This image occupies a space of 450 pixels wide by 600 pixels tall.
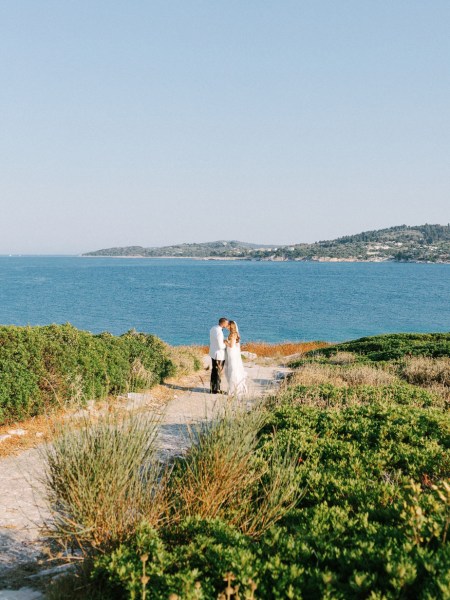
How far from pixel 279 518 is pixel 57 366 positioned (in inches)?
276

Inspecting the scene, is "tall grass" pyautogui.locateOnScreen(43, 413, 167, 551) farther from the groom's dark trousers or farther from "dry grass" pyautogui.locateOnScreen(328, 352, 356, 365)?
"dry grass" pyautogui.locateOnScreen(328, 352, 356, 365)

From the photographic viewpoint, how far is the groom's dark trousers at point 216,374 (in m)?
12.5

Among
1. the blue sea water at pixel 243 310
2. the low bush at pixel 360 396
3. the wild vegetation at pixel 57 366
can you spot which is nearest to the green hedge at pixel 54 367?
the wild vegetation at pixel 57 366

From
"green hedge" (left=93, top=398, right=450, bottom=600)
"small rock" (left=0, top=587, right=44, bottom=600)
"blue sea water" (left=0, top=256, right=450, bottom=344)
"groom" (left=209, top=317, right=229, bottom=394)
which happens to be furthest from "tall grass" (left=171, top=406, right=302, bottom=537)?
"blue sea water" (left=0, top=256, right=450, bottom=344)

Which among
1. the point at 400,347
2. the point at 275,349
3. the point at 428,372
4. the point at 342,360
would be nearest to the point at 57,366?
the point at 428,372

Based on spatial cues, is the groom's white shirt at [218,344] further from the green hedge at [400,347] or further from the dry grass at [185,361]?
the green hedge at [400,347]

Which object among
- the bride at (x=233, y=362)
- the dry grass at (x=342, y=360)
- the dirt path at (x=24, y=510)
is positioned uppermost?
the bride at (x=233, y=362)

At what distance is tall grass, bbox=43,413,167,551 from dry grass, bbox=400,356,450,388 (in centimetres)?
974

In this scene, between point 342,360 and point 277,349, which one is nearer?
point 342,360

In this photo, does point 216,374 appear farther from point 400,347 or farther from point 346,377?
point 400,347

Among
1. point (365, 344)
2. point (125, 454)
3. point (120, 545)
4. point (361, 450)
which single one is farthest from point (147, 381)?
point (365, 344)

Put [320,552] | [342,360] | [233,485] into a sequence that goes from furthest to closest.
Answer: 1. [342,360]
2. [233,485]
3. [320,552]

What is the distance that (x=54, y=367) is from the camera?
1002 cm

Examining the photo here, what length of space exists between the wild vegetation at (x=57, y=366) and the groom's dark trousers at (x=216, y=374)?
164 centimetres
